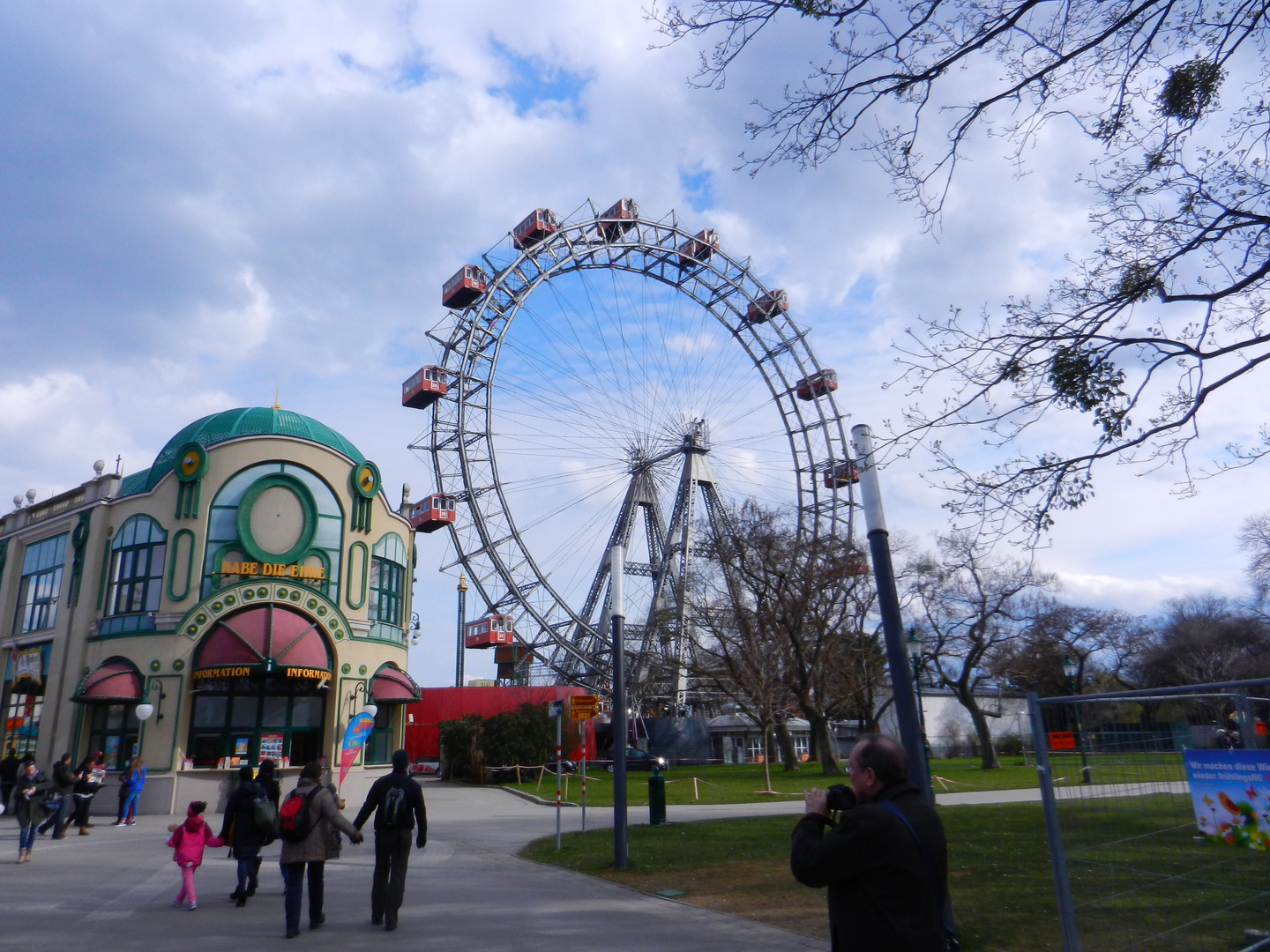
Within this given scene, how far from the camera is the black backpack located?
379 inches

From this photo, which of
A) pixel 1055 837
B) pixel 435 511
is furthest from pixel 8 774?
pixel 1055 837

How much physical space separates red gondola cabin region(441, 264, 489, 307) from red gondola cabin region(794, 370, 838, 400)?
1756 cm

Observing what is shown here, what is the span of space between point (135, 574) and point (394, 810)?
72.3 feet

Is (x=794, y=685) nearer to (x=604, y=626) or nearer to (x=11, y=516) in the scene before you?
(x=604, y=626)

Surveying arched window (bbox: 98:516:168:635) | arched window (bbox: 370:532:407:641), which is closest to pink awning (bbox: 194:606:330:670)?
arched window (bbox: 98:516:168:635)

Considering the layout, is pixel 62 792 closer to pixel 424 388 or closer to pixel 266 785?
pixel 266 785

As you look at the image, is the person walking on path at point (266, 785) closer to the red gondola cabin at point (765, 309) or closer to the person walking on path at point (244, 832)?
the person walking on path at point (244, 832)

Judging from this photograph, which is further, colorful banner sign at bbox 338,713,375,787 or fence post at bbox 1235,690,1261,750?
colorful banner sign at bbox 338,713,375,787

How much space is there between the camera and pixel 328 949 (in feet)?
28.3

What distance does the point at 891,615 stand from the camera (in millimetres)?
7195

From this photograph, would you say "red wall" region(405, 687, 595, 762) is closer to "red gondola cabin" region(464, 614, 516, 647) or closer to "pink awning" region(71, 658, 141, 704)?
"red gondola cabin" region(464, 614, 516, 647)

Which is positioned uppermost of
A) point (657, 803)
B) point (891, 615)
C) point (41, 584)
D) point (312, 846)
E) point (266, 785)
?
point (41, 584)

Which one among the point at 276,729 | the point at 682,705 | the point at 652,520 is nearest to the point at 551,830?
the point at 276,729

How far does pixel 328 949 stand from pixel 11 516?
32235 millimetres
